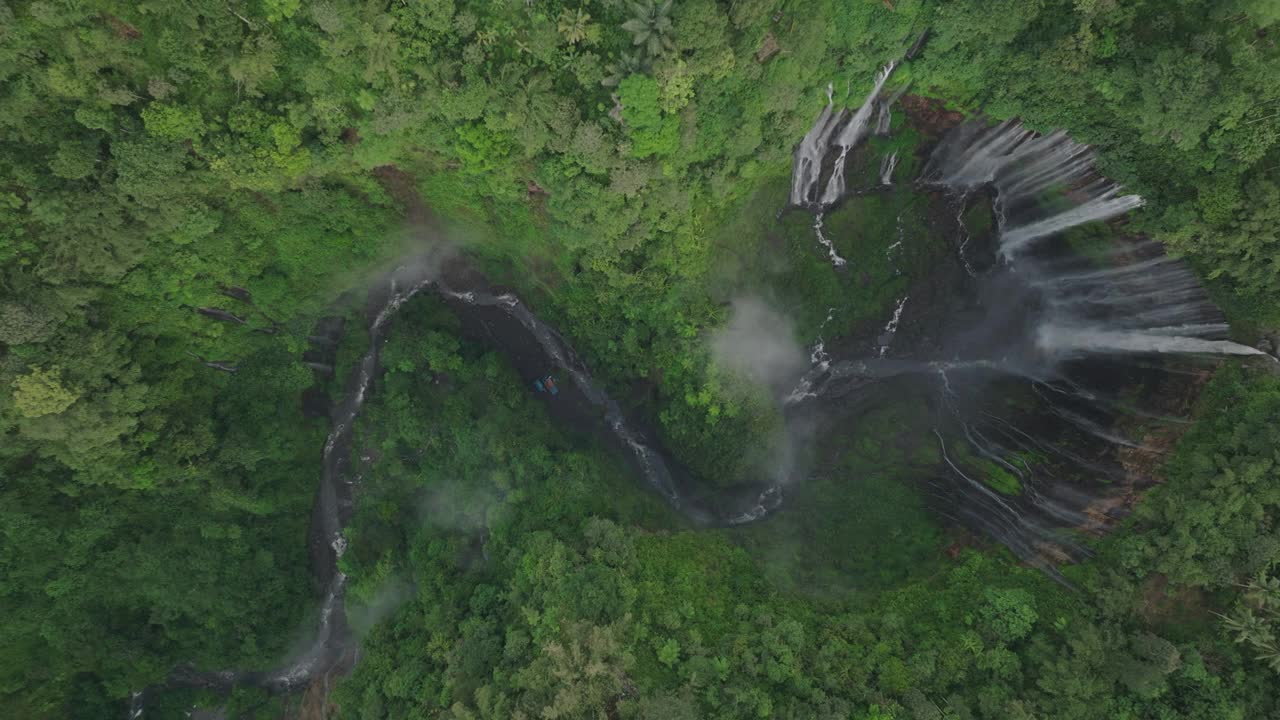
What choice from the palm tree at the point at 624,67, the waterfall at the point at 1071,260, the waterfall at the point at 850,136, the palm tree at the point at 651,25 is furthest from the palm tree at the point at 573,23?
the waterfall at the point at 1071,260

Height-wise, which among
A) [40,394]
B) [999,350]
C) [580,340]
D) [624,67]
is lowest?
[40,394]

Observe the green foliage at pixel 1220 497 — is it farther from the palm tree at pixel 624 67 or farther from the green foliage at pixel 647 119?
the palm tree at pixel 624 67

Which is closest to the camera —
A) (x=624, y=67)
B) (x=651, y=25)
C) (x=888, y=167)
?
(x=651, y=25)

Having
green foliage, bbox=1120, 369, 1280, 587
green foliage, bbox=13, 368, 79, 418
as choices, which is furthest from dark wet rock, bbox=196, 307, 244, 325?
green foliage, bbox=1120, 369, 1280, 587

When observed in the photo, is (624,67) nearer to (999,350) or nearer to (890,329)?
(890,329)

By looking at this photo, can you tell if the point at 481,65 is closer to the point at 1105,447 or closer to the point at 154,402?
the point at 154,402

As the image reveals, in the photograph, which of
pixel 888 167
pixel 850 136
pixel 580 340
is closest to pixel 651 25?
pixel 850 136
